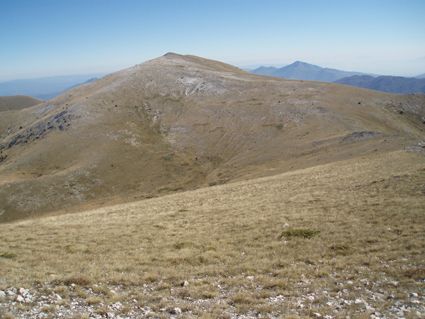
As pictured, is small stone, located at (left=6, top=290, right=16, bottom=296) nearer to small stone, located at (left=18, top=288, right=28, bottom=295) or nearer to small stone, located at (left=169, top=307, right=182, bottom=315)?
small stone, located at (left=18, top=288, right=28, bottom=295)

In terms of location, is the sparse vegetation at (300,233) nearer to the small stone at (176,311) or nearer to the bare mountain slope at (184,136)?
the small stone at (176,311)

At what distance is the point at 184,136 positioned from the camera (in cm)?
8925

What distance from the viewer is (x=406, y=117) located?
9538 centimetres

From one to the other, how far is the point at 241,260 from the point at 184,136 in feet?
243

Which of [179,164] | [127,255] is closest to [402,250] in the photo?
[127,255]

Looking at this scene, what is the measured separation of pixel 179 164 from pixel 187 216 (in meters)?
50.2

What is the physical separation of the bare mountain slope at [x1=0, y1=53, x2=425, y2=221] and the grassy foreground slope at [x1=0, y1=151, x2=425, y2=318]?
108 ft

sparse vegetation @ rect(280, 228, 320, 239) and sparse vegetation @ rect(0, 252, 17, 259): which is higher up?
sparse vegetation @ rect(280, 228, 320, 239)

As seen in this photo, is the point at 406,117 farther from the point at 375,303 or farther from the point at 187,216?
the point at 375,303

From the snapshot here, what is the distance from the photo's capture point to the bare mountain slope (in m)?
65.2

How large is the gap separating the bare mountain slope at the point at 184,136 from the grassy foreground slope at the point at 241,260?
3279 cm

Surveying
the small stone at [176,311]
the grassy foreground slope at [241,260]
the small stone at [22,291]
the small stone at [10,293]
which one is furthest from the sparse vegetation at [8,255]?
the small stone at [176,311]

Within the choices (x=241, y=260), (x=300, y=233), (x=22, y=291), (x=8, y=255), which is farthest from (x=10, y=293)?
(x=300, y=233)

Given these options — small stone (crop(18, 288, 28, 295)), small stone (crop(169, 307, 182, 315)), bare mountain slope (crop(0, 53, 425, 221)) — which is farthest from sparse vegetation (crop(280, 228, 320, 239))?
bare mountain slope (crop(0, 53, 425, 221))
